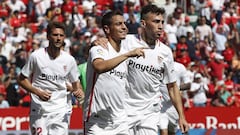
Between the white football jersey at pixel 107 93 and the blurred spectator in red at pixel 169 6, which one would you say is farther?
the blurred spectator in red at pixel 169 6

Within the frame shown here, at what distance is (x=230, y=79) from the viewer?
25500mm

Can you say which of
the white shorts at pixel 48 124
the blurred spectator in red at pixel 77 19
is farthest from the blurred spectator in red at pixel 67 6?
the white shorts at pixel 48 124

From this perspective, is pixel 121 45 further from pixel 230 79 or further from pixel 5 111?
pixel 230 79

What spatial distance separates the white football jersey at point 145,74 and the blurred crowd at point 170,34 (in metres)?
10.7

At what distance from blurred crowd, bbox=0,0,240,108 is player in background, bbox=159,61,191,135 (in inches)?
238

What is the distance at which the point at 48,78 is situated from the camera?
43.0 feet

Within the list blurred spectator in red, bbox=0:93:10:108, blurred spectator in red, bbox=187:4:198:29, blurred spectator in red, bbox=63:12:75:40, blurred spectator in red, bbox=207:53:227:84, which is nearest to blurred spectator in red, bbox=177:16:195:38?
blurred spectator in red, bbox=187:4:198:29

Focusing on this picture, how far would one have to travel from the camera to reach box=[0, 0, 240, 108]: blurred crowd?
79.3 feet

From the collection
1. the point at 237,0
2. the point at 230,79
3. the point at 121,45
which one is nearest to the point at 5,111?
the point at 230,79

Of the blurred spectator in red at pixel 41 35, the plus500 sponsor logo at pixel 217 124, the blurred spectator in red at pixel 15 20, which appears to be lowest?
the plus500 sponsor logo at pixel 217 124

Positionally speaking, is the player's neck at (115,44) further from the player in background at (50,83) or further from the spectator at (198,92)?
the spectator at (198,92)

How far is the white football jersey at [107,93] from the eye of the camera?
1086 cm

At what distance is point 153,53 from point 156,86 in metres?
0.47

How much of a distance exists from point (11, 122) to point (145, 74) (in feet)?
30.5
